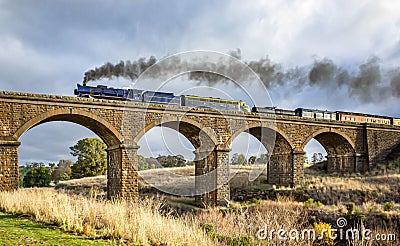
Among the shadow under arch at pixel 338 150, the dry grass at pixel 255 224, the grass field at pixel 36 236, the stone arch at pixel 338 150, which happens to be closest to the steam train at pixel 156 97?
the stone arch at pixel 338 150

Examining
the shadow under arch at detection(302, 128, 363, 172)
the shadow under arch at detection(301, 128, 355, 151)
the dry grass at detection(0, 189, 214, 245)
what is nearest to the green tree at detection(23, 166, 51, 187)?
the shadow under arch at detection(301, 128, 355, 151)

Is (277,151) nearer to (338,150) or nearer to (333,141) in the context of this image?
(333,141)

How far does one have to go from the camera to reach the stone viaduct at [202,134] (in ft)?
55.2

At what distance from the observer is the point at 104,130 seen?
62.9 ft

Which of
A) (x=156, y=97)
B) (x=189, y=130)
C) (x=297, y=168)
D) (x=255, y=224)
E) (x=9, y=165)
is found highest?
(x=156, y=97)

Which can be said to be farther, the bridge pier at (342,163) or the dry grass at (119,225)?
the bridge pier at (342,163)

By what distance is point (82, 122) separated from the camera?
1948 centimetres

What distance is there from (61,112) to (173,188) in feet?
40.1

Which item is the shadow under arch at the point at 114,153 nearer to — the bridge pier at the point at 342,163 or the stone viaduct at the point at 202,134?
the stone viaduct at the point at 202,134

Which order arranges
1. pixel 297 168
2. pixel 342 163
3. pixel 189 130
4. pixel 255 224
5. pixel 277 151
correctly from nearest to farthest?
pixel 255 224
pixel 189 130
pixel 297 168
pixel 277 151
pixel 342 163

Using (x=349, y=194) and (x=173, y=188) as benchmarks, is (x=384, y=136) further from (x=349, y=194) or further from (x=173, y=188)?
(x=173, y=188)
